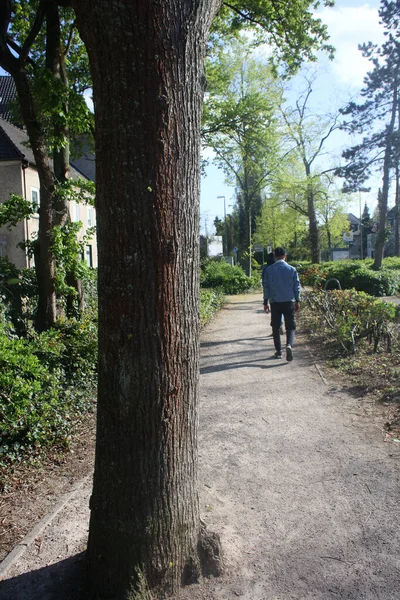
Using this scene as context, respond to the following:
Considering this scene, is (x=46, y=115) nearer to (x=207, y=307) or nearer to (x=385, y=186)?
(x=207, y=307)

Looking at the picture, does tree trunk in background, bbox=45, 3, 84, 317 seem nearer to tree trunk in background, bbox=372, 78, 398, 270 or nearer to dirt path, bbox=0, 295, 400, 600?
dirt path, bbox=0, 295, 400, 600

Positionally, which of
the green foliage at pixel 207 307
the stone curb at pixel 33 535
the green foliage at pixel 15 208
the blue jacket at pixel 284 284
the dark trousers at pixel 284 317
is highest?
the green foliage at pixel 15 208

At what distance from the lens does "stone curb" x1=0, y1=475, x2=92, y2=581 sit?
310cm

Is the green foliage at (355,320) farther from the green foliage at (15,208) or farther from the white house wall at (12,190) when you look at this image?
the white house wall at (12,190)

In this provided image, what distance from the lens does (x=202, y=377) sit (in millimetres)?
7730

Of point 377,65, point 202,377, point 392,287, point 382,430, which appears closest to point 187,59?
point 382,430

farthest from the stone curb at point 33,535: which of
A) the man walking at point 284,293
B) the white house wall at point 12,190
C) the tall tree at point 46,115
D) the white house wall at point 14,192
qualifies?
the white house wall at point 12,190

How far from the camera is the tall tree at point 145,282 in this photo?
2.49m

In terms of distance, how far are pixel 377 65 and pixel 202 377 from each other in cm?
2773

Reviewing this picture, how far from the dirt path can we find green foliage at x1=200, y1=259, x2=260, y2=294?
21.1 metres

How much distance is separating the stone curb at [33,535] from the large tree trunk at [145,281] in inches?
26.6

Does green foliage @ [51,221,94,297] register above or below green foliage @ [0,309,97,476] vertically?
above

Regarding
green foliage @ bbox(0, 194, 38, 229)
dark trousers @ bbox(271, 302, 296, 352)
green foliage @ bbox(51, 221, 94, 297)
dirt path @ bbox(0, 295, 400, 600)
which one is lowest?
dirt path @ bbox(0, 295, 400, 600)

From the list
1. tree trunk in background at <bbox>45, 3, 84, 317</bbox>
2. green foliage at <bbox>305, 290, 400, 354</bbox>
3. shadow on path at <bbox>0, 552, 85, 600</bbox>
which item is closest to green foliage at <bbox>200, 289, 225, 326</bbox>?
green foliage at <bbox>305, 290, 400, 354</bbox>
